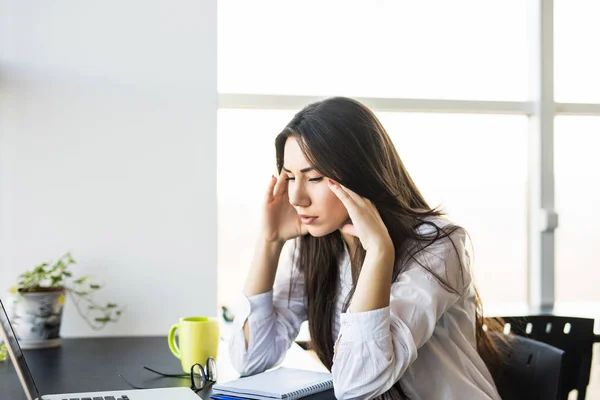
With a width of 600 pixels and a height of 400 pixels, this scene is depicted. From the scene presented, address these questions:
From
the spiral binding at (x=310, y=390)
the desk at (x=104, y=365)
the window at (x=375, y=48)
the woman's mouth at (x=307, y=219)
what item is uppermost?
the window at (x=375, y=48)

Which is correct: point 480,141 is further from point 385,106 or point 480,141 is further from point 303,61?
point 303,61

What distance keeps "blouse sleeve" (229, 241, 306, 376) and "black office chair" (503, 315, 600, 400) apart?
1.74 ft

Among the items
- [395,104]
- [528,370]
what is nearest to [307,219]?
[528,370]

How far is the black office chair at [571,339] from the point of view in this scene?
1.48m

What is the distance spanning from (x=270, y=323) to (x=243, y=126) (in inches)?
33.6

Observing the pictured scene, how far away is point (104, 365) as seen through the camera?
155 cm

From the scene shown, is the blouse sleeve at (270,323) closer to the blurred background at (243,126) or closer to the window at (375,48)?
the blurred background at (243,126)

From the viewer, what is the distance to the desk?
1.33m

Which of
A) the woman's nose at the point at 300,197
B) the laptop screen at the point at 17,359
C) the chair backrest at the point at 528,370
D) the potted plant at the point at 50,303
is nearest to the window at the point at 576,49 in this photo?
the chair backrest at the point at 528,370

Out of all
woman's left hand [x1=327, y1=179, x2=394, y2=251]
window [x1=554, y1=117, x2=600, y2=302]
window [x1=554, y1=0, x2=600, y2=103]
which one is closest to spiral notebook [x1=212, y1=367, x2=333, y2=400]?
woman's left hand [x1=327, y1=179, x2=394, y2=251]

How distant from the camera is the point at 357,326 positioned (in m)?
1.23

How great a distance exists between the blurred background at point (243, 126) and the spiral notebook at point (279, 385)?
70 cm

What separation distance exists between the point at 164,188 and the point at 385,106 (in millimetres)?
763

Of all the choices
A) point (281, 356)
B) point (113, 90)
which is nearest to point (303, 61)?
point (113, 90)
